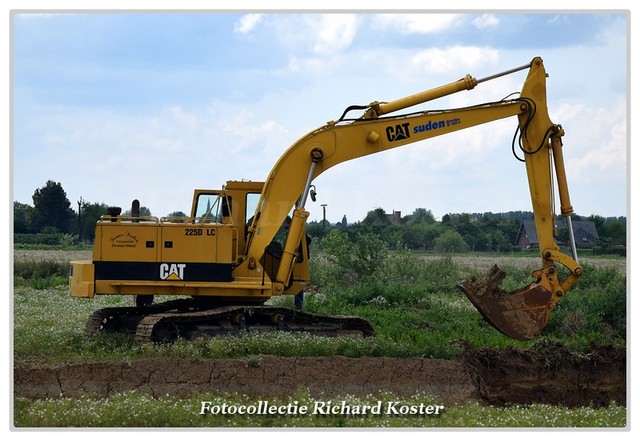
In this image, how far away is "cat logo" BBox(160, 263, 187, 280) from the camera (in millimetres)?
18125

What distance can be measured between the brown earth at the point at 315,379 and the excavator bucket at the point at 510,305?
31.7 inches

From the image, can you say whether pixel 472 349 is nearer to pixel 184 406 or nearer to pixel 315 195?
pixel 315 195

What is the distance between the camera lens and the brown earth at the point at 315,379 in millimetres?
15734

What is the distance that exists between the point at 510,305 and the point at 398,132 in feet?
13.0

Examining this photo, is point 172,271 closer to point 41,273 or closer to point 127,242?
point 127,242

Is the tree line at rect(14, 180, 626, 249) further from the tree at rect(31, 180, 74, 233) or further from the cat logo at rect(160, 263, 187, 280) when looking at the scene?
the cat logo at rect(160, 263, 187, 280)

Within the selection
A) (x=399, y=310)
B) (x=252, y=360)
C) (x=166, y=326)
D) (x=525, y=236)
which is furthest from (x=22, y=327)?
(x=525, y=236)

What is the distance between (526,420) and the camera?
1426cm

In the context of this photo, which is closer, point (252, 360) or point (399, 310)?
point (252, 360)

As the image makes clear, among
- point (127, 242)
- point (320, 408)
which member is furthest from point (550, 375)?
point (127, 242)

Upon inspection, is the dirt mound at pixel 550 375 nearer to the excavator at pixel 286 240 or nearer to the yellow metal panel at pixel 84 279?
the excavator at pixel 286 240

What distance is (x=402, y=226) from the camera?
55594 millimetres

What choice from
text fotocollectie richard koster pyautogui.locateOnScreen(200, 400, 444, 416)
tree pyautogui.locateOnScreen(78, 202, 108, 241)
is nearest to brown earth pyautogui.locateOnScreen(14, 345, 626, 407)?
text fotocollectie richard koster pyautogui.locateOnScreen(200, 400, 444, 416)

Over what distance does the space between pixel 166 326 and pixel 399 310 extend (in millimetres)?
7742
